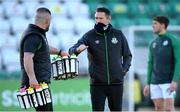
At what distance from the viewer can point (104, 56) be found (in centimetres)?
797

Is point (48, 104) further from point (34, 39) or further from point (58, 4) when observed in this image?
point (58, 4)

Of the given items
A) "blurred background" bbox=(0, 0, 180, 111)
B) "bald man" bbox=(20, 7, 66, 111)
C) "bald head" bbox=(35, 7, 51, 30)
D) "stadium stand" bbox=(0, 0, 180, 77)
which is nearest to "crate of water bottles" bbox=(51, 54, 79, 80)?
"bald man" bbox=(20, 7, 66, 111)

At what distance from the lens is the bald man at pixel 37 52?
23.1 feet

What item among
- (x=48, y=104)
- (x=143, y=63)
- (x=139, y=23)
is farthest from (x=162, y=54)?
(x=139, y=23)

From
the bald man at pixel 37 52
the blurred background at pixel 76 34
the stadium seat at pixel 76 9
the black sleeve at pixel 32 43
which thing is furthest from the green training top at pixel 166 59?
the stadium seat at pixel 76 9

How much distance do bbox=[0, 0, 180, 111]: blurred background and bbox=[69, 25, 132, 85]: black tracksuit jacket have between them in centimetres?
406

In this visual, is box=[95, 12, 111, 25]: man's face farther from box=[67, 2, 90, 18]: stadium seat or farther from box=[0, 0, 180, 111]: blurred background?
box=[67, 2, 90, 18]: stadium seat

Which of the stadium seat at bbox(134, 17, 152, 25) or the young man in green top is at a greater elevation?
the stadium seat at bbox(134, 17, 152, 25)

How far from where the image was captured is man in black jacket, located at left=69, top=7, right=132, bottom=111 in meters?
7.97

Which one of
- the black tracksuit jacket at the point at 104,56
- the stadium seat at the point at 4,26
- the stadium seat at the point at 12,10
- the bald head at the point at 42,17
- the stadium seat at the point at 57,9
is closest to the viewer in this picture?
the bald head at the point at 42,17

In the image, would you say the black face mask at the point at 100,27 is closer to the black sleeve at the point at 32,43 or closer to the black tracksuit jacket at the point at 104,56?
the black tracksuit jacket at the point at 104,56

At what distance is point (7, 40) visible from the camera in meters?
13.6

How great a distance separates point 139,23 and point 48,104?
8455 mm

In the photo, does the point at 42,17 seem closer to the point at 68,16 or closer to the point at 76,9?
the point at 68,16
